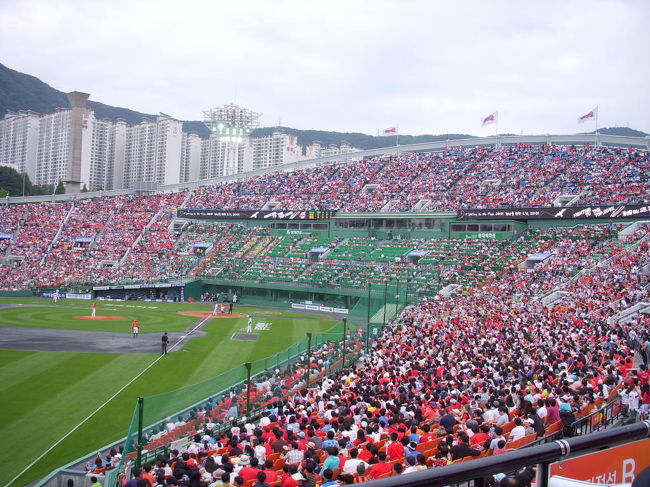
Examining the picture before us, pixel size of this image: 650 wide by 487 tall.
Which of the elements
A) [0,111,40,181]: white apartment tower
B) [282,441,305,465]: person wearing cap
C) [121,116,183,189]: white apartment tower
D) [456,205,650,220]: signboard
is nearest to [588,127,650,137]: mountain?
[456,205,650,220]: signboard

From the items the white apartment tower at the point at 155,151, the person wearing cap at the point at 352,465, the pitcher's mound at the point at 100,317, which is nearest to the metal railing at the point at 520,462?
the person wearing cap at the point at 352,465

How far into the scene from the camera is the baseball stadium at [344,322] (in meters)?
11.0

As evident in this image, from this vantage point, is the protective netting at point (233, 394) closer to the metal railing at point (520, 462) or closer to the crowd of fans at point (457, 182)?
the metal railing at point (520, 462)

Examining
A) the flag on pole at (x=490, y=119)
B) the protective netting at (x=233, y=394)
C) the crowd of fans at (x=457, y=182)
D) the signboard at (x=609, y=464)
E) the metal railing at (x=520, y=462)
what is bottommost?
the protective netting at (x=233, y=394)

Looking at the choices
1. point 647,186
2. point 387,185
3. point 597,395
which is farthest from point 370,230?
point 597,395

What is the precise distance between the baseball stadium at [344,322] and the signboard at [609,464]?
0.02 m

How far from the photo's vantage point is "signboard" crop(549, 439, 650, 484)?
2.92 m

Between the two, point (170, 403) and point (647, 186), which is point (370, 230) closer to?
point (647, 186)

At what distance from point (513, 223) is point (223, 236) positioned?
36718mm

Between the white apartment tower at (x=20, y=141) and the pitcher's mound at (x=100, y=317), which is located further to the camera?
the white apartment tower at (x=20, y=141)

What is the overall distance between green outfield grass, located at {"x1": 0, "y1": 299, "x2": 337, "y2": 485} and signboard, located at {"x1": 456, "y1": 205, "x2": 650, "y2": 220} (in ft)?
73.3

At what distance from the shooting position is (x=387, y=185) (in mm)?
67625

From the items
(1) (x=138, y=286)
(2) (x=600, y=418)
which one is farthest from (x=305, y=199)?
(2) (x=600, y=418)

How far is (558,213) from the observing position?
49688 millimetres
